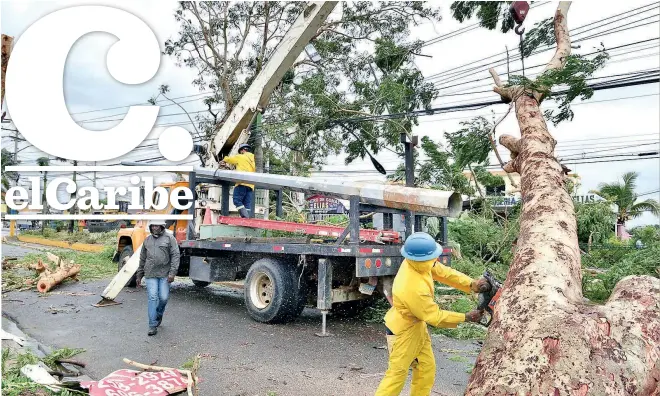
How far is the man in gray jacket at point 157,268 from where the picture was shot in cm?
629

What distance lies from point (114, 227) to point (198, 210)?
65.5ft

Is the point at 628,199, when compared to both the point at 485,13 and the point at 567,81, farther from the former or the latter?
the point at 567,81

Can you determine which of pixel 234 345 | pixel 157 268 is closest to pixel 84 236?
pixel 157 268

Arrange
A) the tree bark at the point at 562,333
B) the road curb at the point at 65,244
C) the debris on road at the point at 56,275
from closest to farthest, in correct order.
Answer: the tree bark at the point at 562,333, the debris on road at the point at 56,275, the road curb at the point at 65,244

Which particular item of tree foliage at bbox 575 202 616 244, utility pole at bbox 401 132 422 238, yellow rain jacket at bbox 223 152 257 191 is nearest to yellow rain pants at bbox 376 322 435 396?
utility pole at bbox 401 132 422 238

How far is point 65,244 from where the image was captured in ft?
71.6

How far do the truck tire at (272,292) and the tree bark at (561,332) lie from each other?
11.6 feet

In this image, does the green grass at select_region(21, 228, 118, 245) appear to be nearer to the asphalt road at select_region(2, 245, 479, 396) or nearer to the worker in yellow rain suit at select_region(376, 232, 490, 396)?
the asphalt road at select_region(2, 245, 479, 396)

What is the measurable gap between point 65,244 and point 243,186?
55.2 ft

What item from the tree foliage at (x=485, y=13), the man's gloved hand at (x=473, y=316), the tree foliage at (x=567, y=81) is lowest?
the man's gloved hand at (x=473, y=316)

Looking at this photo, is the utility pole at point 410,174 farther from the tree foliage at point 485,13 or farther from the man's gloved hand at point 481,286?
the tree foliage at point 485,13

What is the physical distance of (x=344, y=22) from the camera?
1628 cm

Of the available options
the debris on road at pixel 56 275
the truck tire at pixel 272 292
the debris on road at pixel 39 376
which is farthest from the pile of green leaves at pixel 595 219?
the debris on road at pixel 56 275

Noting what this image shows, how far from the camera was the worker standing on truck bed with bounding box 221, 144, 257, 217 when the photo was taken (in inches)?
324
